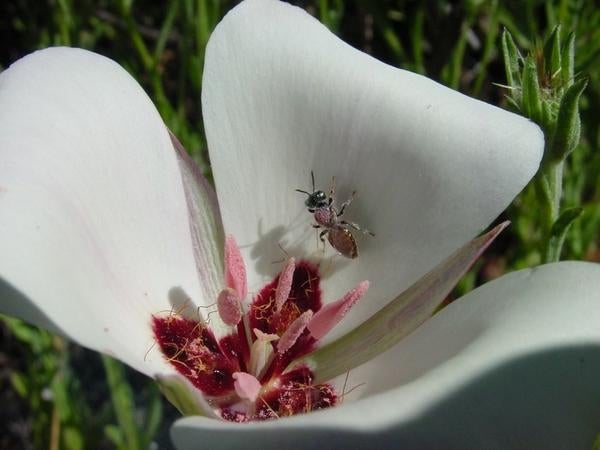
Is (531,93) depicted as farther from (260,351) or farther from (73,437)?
(73,437)

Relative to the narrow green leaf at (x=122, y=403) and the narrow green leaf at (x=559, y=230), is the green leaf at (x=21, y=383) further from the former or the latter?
the narrow green leaf at (x=559, y=230)

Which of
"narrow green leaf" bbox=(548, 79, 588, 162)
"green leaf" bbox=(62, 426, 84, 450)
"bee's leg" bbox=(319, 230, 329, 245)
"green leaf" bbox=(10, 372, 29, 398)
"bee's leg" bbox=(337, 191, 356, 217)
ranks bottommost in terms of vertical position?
"green leaf" bbox=(62, 426, 84, 450)

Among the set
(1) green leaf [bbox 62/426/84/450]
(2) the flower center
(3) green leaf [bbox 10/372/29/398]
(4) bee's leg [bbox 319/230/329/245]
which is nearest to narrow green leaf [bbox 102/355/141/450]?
(1) green leaf [bbox 62/426/84/450]

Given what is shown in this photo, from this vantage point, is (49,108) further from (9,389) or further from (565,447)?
(9,389)

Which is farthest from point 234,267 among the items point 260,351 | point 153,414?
point 153,414

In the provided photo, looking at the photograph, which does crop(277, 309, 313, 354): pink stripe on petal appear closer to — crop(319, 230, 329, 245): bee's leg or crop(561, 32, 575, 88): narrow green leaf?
crop(319, 230, 329, 245): bee's leg
